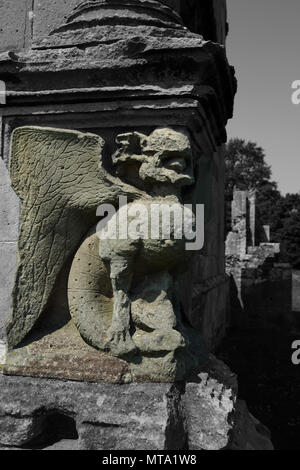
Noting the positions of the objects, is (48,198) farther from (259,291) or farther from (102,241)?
(259,291)

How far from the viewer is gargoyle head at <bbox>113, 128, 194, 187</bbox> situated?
65.3 inches

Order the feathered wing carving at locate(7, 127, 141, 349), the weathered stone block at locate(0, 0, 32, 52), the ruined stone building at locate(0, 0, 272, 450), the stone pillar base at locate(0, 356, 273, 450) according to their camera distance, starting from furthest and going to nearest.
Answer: the weathered stone block at locate(0, 0, 32, 52), the feathered wing carving at locate(7, 127, 141, 349), the ruined stone building at locate(0, 0, 272, 450), the stone pillar base at locate(0, 356, 273, 450)

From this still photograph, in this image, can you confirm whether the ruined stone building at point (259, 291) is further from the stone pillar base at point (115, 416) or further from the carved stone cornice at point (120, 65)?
the carved stone cornice at point (120, 65)

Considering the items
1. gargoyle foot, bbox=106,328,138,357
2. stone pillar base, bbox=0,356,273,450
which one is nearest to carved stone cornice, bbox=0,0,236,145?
gargoyle foot, bbox=106,328,138,357

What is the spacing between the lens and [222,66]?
1.73 metres

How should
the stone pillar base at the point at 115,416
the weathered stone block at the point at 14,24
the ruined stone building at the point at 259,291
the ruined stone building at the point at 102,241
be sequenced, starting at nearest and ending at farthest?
1. the stone pillar base at the point at 115,416
2. the ruined stone building at the point at 102,241
3. the weathered stone block at the point at 14,24
4. the ruined stone building at the point at 259,291

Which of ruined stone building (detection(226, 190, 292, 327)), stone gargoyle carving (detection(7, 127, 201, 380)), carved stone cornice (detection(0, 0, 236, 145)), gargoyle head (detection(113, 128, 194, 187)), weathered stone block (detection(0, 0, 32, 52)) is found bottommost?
ruined stone building (detection(226, 190, 292, 327))

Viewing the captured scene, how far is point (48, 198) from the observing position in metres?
1.77

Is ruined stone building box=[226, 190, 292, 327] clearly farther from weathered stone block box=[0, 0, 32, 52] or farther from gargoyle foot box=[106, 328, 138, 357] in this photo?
weathered stone block box=[0, 0, 32, 52]

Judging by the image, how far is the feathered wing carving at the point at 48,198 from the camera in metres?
1.73

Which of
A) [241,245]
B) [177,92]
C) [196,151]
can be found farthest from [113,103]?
[241,245]

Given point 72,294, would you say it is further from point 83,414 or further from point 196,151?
point 196,151

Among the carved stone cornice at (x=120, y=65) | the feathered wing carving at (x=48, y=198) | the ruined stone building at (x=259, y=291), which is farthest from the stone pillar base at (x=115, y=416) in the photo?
the ruined stone building at (x=259, y=291)

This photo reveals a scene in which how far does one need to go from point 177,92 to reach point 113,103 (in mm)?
288
